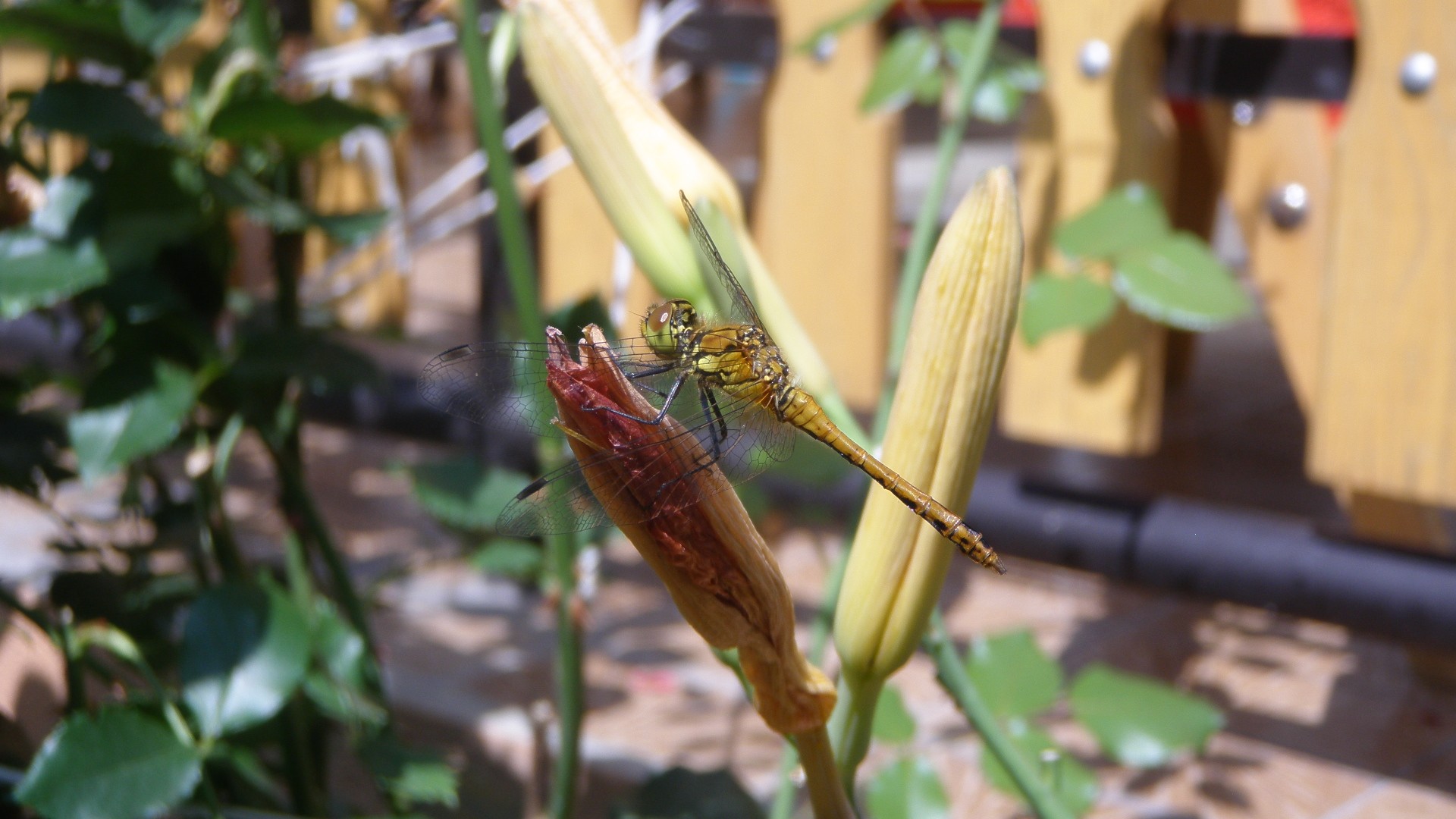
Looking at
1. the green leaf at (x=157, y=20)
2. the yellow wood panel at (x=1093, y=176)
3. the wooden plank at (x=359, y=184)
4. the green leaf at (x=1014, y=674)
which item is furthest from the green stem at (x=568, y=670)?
the wooden plank at (x=359, y=184)

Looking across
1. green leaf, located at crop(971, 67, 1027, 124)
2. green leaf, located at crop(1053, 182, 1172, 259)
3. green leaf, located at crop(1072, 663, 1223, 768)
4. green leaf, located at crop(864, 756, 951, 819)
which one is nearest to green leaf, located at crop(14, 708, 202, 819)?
green leaf, located at crop(864, 756, 951, 819)

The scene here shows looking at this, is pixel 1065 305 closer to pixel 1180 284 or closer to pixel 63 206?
pixel 1180 284

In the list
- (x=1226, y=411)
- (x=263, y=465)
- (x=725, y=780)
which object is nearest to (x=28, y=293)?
(x=725, y=780)

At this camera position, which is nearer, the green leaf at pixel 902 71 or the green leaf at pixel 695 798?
the green leaf at pixel 695 798

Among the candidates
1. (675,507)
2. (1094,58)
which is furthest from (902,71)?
(675,507)

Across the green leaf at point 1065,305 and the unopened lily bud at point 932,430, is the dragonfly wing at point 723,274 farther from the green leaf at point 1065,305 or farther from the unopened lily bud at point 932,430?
the green leaf at point 1065,305

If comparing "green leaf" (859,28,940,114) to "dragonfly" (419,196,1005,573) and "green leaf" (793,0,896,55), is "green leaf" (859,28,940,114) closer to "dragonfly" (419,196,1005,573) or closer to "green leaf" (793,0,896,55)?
"green leaf" (793,0,896,55)

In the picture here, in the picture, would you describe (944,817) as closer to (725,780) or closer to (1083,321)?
(725,780)
